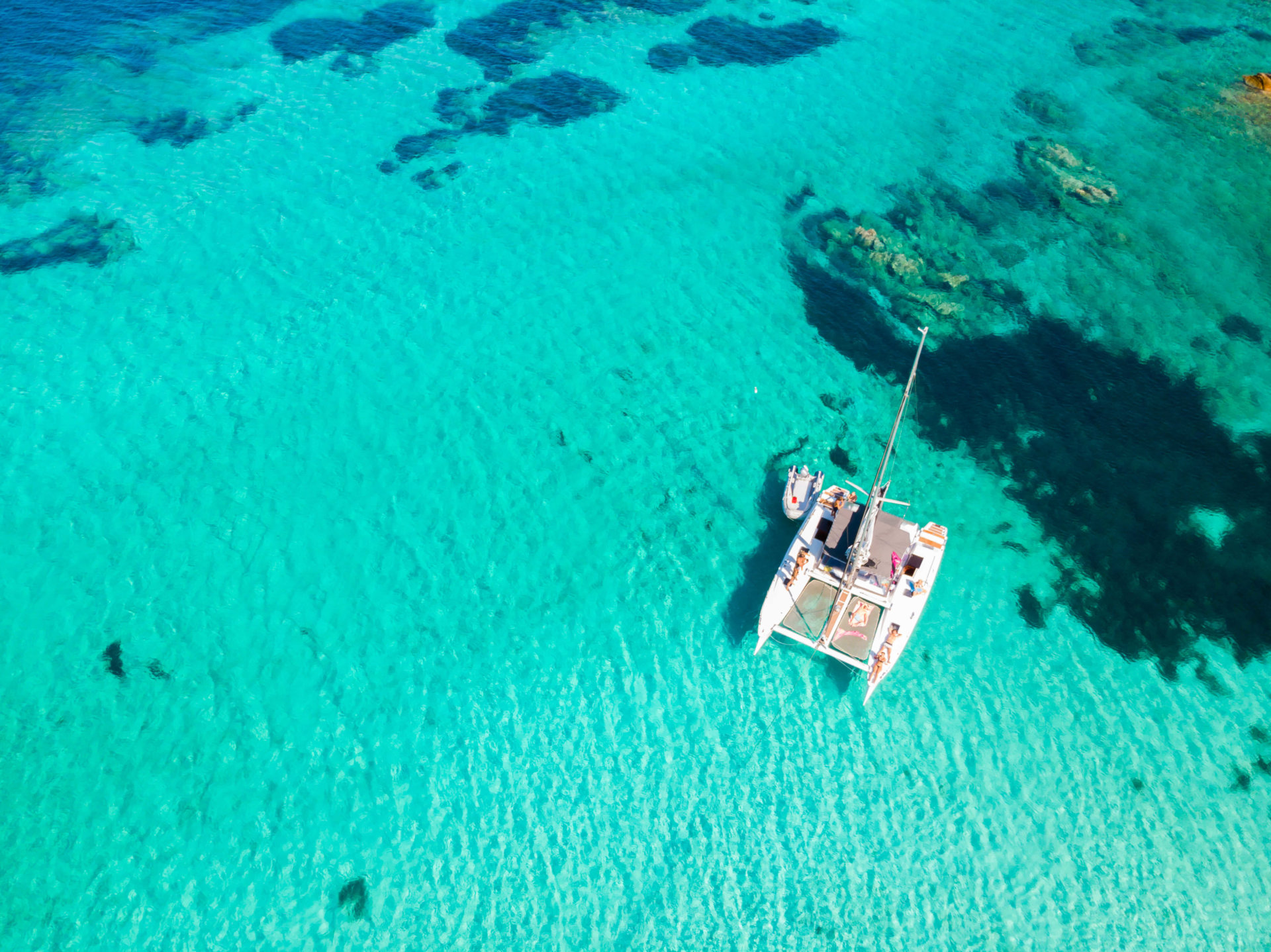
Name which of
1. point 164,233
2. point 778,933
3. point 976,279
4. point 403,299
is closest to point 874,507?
point 778,933

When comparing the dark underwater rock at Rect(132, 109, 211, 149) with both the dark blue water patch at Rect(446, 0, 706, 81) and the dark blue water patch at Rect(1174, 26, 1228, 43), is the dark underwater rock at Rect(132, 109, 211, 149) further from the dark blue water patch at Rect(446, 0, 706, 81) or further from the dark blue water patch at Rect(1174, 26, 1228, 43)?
the dark blue water patch at Rect(1174, 26, 1228, 43)

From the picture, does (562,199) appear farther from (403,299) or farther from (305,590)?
(305,590)

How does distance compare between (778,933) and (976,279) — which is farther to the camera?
(976,279)

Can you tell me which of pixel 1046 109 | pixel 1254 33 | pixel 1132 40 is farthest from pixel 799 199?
pixel 1254 33

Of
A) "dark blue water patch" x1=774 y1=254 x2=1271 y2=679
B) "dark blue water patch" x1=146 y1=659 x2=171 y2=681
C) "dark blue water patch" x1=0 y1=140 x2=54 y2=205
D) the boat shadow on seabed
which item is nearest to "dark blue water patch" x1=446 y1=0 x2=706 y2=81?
"dark blue water patch" x1=0 y1=140 x2=54 y2=205

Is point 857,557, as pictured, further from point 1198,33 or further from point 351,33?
point 1198,33

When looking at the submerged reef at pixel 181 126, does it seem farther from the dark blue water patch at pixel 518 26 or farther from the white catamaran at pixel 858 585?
the white catamaran at pixel 858 585
